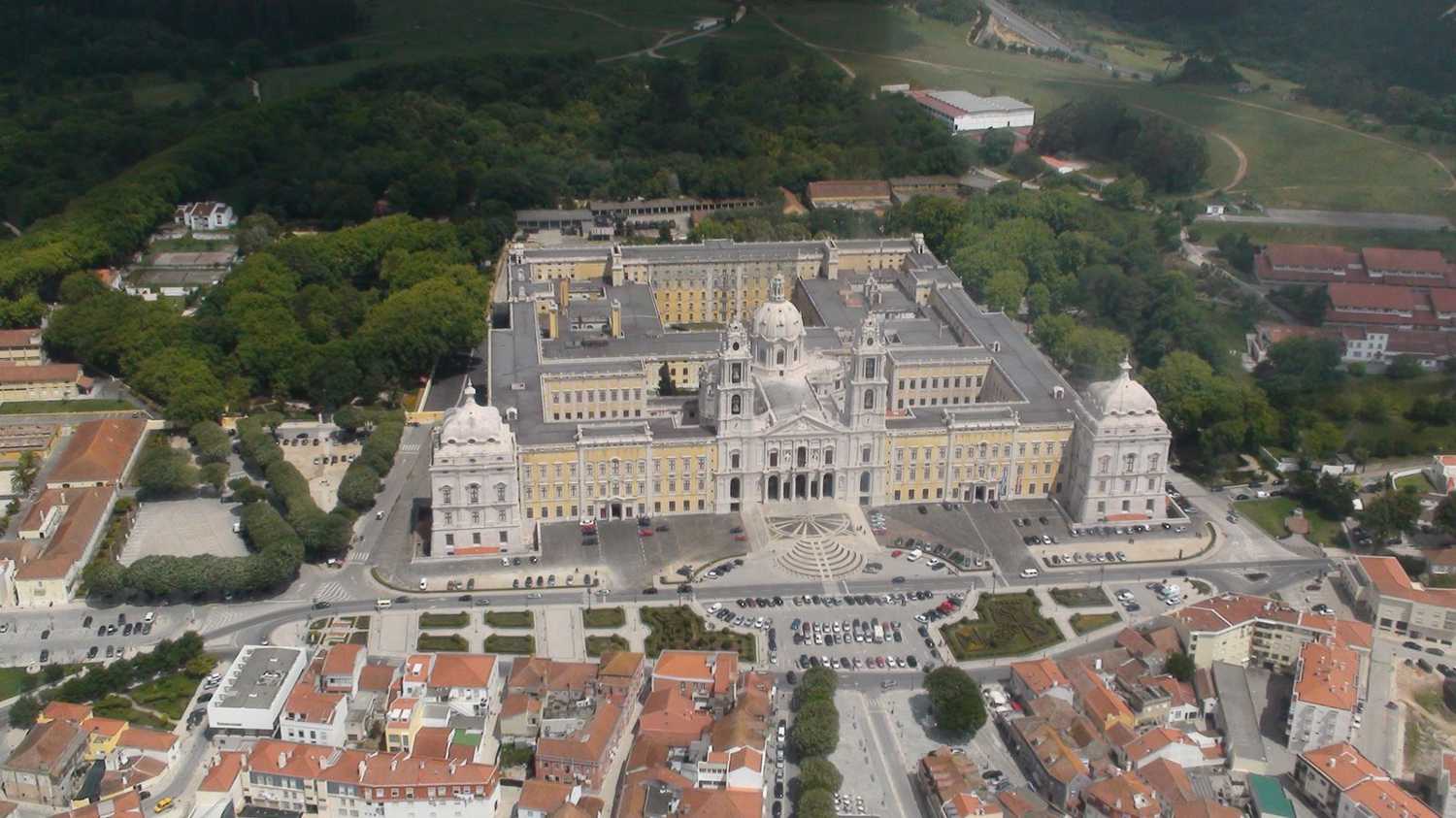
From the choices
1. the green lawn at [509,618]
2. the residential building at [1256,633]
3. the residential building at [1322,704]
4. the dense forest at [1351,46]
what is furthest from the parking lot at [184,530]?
the dense forest at [1351,46]

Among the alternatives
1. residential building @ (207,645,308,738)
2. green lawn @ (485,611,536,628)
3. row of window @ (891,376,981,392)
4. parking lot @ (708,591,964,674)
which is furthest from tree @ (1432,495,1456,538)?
residential building @ (207,645,308,738)

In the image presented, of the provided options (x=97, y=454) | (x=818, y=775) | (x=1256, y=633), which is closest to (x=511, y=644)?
(x=818, y=775)

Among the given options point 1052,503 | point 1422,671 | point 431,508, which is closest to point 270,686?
point 431,508

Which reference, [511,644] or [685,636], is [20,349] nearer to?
[511,644]

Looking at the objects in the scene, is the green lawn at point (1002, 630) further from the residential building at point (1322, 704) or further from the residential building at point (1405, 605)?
the residential building at point (1405, 605)

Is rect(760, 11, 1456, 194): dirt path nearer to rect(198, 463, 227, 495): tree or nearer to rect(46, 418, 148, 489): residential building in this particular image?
rect(198, 463, 227, 495): tree

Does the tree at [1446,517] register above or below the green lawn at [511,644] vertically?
above
